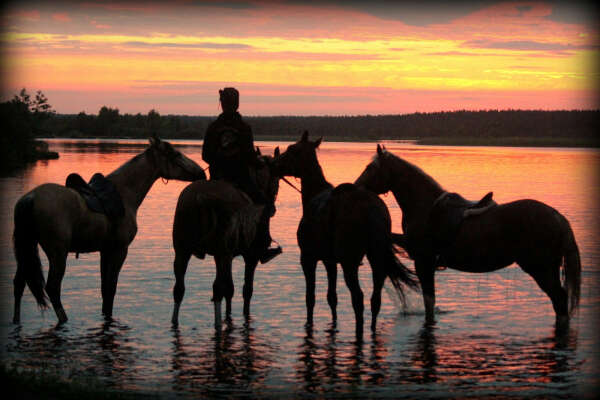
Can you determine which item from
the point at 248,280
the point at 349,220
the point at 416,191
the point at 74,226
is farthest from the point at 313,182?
the point at 74,226

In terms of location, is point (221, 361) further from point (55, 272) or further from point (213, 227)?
point (55, 272)

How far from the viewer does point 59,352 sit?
10023 millimetres

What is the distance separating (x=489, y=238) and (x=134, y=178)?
484 centimetres

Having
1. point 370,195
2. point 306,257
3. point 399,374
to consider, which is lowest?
point 399,374

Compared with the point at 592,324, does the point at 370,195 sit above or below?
above

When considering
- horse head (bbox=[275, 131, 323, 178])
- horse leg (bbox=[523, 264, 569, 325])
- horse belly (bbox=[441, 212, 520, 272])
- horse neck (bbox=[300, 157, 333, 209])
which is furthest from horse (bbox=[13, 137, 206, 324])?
horse leg (bbox=[523, 264, 569, 325])

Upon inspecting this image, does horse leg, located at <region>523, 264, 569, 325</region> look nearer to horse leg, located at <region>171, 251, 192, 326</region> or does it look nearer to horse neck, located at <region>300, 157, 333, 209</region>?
horse neck, located at <region>300, 157, 333, 209</region>

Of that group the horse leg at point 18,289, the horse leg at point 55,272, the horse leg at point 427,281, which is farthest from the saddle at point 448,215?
the horse leg at point 18,289

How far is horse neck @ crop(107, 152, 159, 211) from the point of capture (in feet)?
A: 40.2

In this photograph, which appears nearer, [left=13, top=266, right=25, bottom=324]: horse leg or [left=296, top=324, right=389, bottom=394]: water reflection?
[left=296, top=324, right=389, bottom=394]: water reflection

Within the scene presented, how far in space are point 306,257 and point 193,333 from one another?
67.7 inches

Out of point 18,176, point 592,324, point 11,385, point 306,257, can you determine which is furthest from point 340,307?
point 18,176

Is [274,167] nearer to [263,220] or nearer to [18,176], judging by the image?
[263,220]

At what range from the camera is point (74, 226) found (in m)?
11.4
